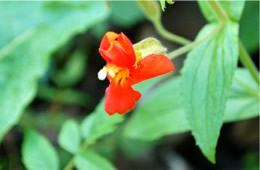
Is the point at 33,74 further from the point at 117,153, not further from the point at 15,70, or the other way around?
the point at 117,153

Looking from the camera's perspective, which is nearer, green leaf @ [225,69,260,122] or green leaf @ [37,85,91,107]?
green leaf @ [225,69,260,122]

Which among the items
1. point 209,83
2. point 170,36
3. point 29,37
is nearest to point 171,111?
point 170,36

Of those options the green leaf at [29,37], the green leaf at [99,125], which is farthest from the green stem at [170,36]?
the green leaf at [29,37]

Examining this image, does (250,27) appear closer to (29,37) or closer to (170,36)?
(170,36)

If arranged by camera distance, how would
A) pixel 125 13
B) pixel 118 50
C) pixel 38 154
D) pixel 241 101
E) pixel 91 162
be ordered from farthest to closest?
pixel 125 13 < pixel 241 101 < pixel 38 154 < pixel 91 162 < pixel 118 50

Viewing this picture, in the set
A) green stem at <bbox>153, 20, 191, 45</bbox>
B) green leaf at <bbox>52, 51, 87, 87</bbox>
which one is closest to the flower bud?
green stem at <bbox>153, 20, 191, 45</bbox>

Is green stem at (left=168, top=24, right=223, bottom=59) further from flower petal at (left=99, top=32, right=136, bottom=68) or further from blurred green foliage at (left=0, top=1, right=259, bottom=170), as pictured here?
flower petal at (left=99, top=32, right=136, bottom=68)
